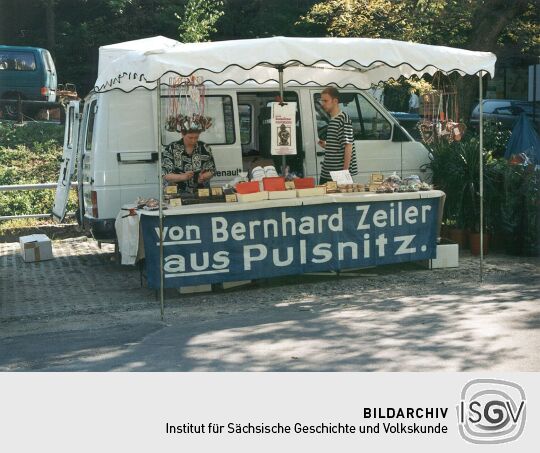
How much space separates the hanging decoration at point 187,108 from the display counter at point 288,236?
1477mm

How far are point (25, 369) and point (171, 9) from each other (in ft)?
76.9

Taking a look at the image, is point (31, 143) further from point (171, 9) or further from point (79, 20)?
point (79, 20)

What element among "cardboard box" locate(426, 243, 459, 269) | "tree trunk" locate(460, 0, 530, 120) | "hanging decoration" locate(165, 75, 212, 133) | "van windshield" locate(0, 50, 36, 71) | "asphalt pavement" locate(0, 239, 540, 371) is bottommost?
"asphalt pavement" locate(0, 239, 540, 371)

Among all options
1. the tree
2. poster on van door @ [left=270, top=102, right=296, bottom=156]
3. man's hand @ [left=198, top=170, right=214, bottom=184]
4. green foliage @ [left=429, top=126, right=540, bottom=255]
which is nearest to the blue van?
the tree

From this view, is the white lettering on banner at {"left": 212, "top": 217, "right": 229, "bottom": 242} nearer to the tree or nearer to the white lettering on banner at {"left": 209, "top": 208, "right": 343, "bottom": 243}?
the white lettering on banner at {"left": 209, "top": 208, "right": 343, "bottom": 243}

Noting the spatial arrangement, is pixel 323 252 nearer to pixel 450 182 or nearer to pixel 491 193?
pixel 450 182

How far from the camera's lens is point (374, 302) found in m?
7.89

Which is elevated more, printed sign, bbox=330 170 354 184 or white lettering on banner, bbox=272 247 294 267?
printed sign, bbox=330 170 354 184

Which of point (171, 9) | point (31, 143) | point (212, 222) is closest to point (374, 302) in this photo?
point (212, 222)

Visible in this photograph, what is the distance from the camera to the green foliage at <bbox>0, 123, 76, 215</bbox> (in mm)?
14492

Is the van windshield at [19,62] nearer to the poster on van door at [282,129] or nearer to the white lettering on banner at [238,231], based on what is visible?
the poster on van door at [282,129]

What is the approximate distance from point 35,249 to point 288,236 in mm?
4154
